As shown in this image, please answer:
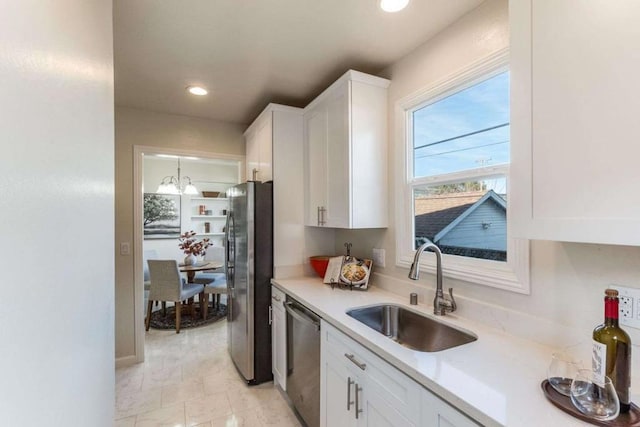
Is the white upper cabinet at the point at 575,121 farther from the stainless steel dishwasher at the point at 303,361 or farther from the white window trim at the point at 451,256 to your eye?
the stainless steel dishwasher at the point at 303,361

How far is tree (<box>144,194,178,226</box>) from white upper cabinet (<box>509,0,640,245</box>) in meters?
5.57

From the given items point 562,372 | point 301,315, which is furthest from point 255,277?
point 562,372

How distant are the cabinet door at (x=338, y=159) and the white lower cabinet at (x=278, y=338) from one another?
0.73 meters

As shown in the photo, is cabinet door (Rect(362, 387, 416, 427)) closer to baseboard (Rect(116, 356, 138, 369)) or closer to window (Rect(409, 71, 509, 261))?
window (Rect(409, 71, 509, 261))

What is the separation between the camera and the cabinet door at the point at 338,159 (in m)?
2.04

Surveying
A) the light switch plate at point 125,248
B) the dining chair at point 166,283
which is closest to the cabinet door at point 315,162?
the light switch plate at point 125,248

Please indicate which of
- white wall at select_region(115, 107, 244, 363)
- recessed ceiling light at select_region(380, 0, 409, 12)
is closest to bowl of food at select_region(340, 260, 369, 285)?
recessed ceiling light at select_region(380, 0, 409, 12)

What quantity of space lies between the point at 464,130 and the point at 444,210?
1.54 feet

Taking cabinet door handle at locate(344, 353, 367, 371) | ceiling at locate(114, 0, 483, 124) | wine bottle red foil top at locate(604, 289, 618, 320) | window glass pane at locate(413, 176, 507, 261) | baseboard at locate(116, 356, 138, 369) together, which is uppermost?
ceiling at locate(114, 0, 483, 124)

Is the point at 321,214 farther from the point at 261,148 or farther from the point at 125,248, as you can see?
the point at 125,248

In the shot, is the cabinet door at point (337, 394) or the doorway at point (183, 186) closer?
the cabinet door at point (337, 394)

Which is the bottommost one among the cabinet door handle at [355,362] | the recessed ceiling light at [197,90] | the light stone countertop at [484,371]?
the cabinet door handle at [355,362]

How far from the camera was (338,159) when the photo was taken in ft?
7.01

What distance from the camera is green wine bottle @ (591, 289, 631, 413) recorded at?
0.84 m
